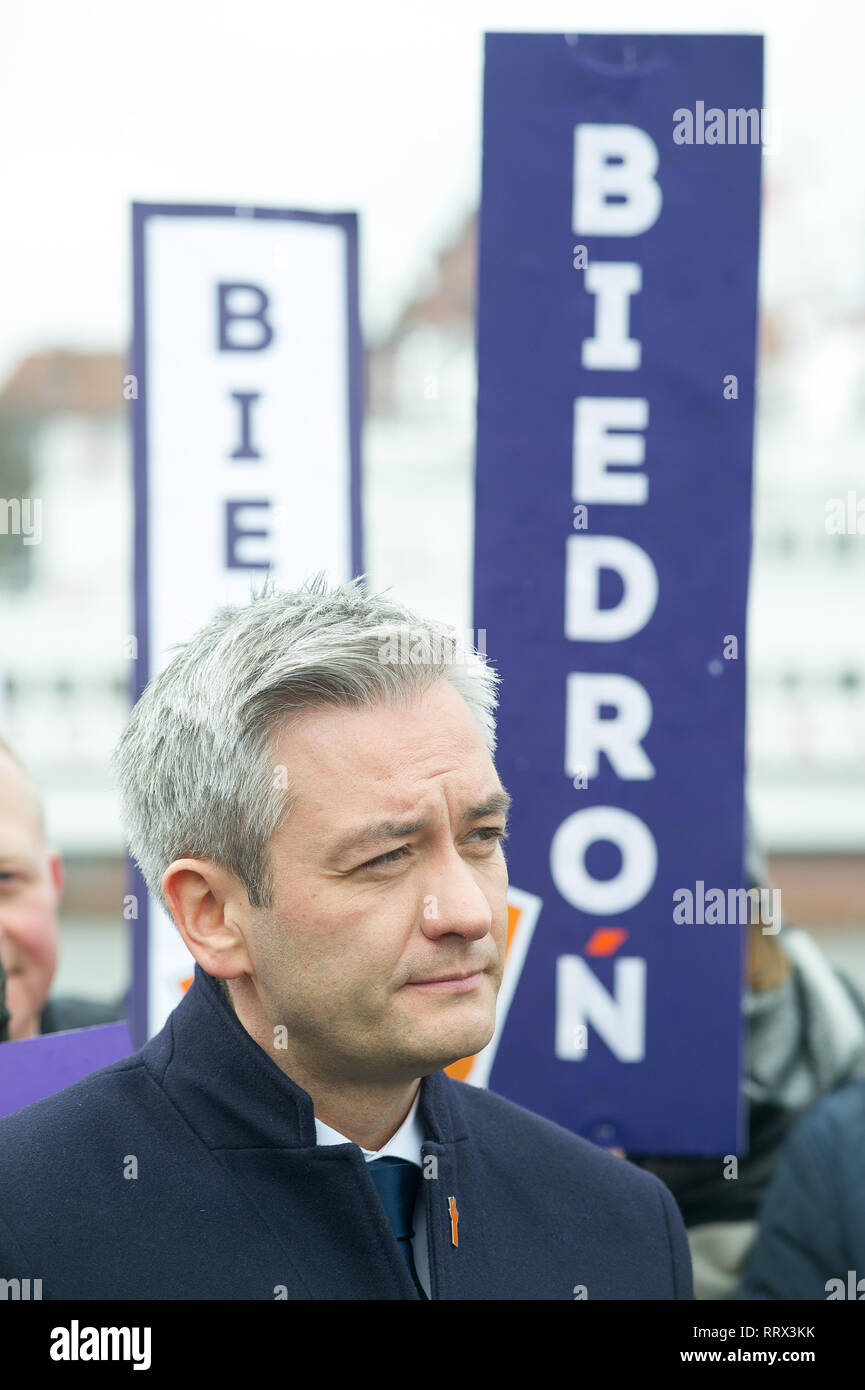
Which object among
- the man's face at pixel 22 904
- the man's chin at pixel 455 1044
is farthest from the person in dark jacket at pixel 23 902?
the man's chin at pixel 455 1044

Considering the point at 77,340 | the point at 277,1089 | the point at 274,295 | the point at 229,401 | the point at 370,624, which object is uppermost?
the point at 77,340

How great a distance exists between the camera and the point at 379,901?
5.25 feet

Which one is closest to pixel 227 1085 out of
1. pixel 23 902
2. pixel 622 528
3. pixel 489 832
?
pixel 489 832

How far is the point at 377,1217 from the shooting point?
1.64 meters

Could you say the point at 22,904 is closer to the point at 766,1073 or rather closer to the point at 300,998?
the point at 300,998

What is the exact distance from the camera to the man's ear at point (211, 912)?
1693 millimetres

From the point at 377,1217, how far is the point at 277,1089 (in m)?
0.17

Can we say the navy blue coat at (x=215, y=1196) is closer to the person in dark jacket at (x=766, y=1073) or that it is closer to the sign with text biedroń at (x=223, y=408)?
the sign with text biedroń at (x=223, y=408)

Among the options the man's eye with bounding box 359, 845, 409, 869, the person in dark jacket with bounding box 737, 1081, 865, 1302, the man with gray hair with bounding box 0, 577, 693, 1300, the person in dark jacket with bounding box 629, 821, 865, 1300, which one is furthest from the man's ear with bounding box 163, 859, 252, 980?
the person in dark jacket with bounding box 629, 821, 865, 1300

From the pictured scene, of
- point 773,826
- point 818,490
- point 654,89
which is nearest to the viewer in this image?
point 654,89
